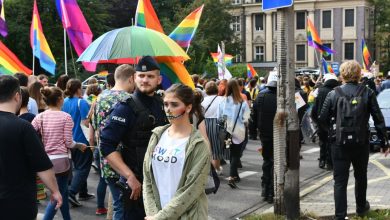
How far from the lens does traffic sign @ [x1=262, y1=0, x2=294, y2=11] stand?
6146 mm

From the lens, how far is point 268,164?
788 centimetres

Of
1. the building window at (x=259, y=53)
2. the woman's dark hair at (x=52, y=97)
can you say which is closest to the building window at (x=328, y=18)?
the building window at (x=259, y=53)

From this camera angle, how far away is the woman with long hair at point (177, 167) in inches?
140

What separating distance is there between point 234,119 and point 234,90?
52 cm

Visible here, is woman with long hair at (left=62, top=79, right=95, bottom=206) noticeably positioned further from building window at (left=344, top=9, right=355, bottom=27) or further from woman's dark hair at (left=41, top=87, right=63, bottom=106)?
building window at (left=344, top=9, right=355, bottom=27)

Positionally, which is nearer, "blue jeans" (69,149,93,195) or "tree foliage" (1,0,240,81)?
"blue jeans" (69,149,93,195)

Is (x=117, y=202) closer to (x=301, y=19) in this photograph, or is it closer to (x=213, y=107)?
(x=213, y=107)

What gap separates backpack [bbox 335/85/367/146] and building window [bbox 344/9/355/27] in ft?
206

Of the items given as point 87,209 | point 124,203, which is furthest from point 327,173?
point 124,203

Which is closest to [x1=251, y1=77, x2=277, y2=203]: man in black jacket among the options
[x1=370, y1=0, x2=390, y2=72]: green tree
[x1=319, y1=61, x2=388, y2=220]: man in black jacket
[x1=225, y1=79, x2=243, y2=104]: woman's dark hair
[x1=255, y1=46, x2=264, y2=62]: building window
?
[x1=225, y1=79, x2=243, y2=104]: woman's dark hair

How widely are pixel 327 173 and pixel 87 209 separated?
487cm

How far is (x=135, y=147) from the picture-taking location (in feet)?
14.0

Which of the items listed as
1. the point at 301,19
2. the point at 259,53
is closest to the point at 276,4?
the point at 301,19

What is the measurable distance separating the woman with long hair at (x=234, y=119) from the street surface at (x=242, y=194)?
1.38ft
